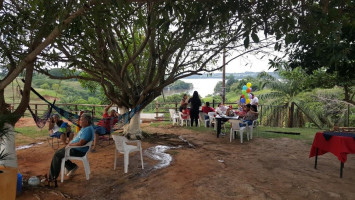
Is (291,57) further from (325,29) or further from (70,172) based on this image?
(70,172)

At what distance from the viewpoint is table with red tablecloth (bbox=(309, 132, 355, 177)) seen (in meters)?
3.94

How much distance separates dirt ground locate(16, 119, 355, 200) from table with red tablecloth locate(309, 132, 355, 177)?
1.14ft

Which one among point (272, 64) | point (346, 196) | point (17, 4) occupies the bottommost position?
point (346, 196)

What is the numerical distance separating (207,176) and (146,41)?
259 cm

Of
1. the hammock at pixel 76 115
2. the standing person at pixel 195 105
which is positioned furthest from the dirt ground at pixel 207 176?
the standing person at pixel 195 105

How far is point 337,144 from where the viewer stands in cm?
402

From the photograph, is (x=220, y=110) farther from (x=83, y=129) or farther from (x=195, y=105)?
(x=83, y=129)

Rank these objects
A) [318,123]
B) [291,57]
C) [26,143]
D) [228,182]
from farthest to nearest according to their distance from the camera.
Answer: [318,123] → [26,143] → [291,57] → [228,182]

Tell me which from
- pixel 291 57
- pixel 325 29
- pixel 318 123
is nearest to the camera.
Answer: pixel 325 29

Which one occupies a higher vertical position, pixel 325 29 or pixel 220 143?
pixel 325 29

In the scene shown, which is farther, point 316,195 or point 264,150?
point 264,150

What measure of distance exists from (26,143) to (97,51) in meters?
3.02

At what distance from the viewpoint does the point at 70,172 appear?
3988mm

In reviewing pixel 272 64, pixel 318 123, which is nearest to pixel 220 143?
pixel 272 64
